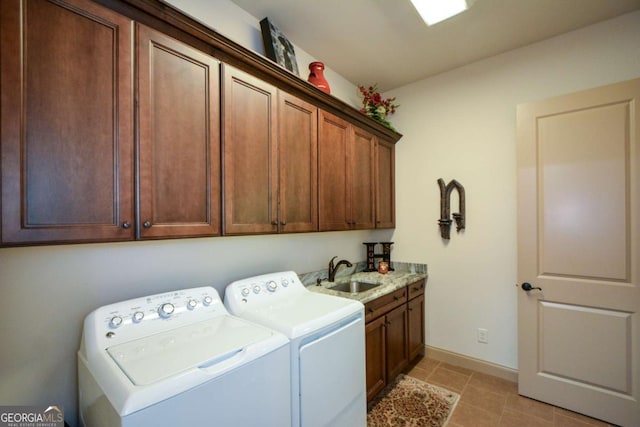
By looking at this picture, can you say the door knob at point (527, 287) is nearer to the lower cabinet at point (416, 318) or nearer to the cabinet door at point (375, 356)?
the lower cabinet at point (416, 318)

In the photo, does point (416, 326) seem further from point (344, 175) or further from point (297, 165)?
point (297, 165)

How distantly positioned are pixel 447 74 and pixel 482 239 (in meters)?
1.64

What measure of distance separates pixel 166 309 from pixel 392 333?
1.70 metres

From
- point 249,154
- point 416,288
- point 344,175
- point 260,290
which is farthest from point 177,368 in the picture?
point 416,288

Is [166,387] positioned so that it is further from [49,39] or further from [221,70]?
[221,70]

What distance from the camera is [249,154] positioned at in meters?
1.58

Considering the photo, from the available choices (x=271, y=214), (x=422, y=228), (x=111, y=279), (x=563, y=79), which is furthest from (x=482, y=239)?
(x=111, y=279)

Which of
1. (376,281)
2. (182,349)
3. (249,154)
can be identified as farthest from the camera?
(376,281)

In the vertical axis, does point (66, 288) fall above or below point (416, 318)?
above

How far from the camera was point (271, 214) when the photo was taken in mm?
1701

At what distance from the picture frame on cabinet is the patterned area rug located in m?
2.47

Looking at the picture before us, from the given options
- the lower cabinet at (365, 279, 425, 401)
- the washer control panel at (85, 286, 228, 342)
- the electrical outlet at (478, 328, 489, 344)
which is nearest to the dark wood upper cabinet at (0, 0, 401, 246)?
the washer control panel at (85, 286, 228, 342)

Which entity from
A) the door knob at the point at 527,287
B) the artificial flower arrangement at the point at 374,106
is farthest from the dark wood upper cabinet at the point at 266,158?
the door knob at the point at 527,287

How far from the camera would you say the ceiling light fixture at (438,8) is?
1731 millimetres
